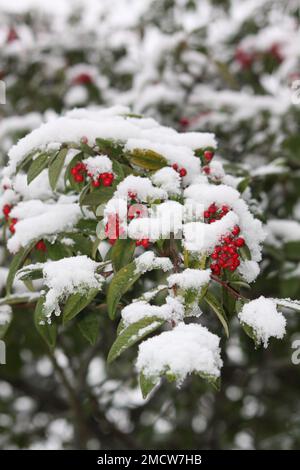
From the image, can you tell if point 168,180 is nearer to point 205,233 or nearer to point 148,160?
point 148,160

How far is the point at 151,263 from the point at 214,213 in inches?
8.2

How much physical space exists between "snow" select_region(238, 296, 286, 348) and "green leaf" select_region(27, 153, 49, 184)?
623 millimetres

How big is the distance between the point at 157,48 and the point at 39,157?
81.8 inches

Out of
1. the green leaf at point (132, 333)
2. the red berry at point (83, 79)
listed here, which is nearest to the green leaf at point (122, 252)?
the green leaf at point (132, 333)

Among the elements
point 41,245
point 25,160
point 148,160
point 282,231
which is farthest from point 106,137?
point 282,231

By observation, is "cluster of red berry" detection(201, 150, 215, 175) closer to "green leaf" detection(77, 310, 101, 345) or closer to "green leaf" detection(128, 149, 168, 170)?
"green leaf" detection(128, 149, 168, 170)

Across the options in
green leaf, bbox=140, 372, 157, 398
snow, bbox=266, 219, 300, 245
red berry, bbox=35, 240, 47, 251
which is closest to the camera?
green leaf, bbox=140, 372, 157, 398

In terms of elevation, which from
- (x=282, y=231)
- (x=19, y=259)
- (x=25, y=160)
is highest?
(x=25, y=160)

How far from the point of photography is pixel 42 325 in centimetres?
141

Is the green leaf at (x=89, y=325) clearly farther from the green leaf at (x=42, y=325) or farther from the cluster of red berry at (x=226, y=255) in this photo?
the cluster of red berry at (x=226, y=255)

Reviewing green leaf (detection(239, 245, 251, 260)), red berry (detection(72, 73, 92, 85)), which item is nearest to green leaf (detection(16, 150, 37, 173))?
green leaf (detection(239, 245, 251, 260))

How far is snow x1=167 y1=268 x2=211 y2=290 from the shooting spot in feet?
3.85

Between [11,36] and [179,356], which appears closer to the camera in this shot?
[179,356]

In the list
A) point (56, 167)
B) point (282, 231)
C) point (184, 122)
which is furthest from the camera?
point (184, 122)
